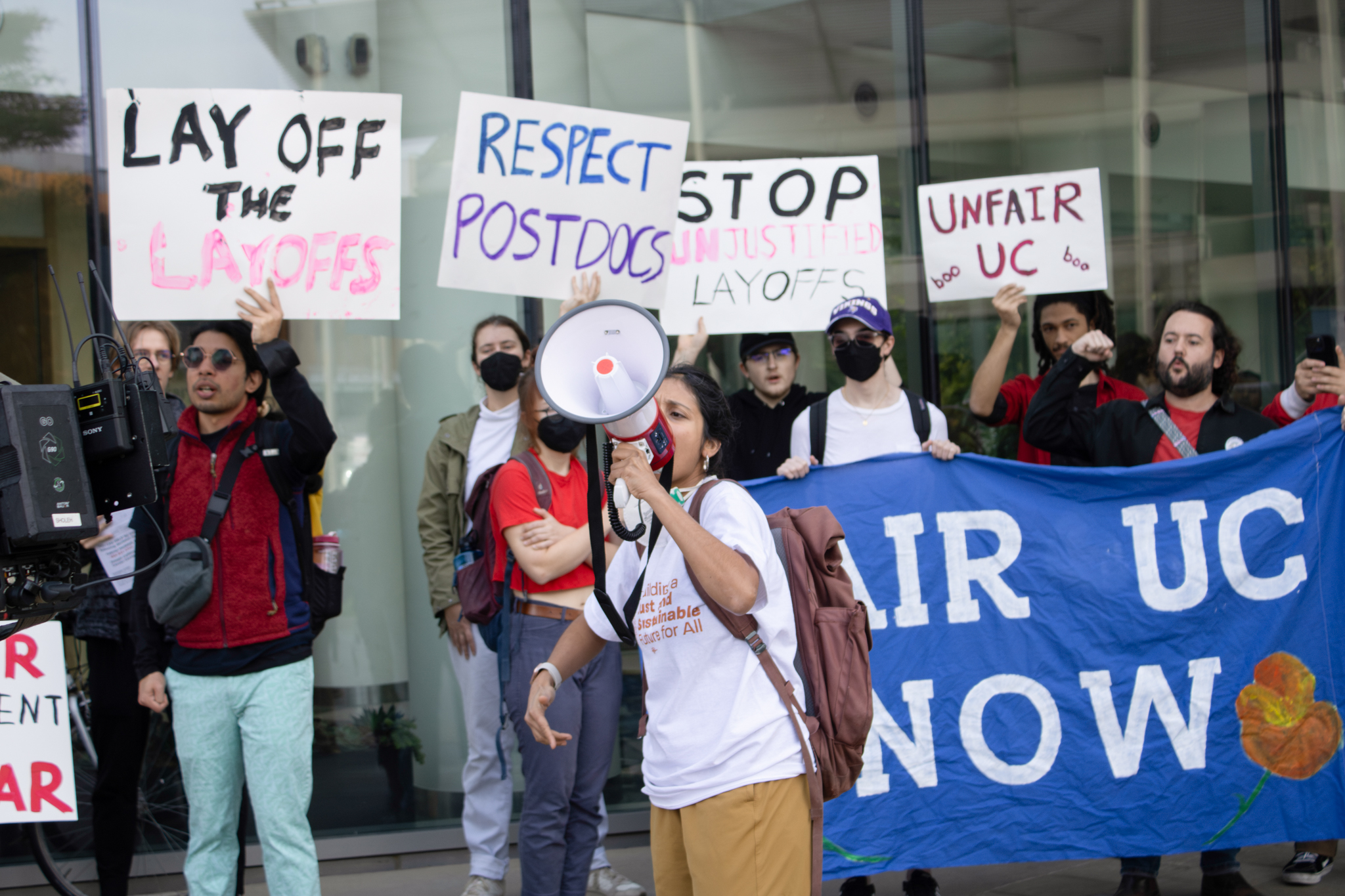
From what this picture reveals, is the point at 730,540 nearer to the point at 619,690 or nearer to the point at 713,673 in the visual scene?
the point at 713,673

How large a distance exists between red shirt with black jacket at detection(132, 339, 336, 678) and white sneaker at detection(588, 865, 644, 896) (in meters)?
1.63

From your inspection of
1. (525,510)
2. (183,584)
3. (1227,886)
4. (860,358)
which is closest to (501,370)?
(525,510)

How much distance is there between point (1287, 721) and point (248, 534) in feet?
11.3

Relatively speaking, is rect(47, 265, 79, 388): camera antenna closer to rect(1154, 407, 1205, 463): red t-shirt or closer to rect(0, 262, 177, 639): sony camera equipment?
rect(0, 262, 177, 639): sony camera equipment

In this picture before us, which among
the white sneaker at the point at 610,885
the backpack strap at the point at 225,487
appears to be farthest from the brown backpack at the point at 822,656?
the white sneaker at the point at 610,885

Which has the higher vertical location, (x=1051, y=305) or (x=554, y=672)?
(x=1051, y=305)

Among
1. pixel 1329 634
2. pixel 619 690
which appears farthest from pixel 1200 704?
pixel 619 690

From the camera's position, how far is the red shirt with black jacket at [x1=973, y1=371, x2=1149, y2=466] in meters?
4.84

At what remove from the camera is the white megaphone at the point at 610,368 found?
2453mm

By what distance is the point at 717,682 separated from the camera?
2.59m

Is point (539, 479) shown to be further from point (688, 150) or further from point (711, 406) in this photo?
point (688, 150)

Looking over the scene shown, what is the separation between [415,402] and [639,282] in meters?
1.69

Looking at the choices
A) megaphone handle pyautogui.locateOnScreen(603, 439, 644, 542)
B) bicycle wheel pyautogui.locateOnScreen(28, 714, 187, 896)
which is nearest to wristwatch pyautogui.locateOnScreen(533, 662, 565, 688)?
megaphone handle pyautogui.locateOnScreen(603, 439, 644, 542)

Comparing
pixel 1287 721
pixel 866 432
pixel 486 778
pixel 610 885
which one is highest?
pixel 866 432
